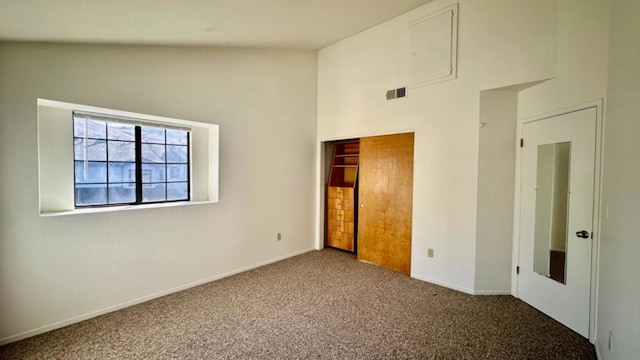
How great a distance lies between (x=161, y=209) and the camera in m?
3.42

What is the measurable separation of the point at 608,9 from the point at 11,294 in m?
5.56

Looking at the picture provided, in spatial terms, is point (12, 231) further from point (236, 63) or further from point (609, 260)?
point (609, 260)

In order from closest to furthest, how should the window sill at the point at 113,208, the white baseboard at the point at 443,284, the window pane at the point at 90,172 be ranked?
the window sill at the point at 113,208 → the window pane at the point at 90,172 → the white baseboard at the point at 443,284

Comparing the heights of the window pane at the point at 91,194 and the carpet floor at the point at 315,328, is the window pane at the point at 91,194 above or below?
above

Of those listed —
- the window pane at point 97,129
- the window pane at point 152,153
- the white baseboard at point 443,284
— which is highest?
the window pane at point 97,129

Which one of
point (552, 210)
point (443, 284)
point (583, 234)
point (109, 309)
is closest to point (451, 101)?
point (552, 210)

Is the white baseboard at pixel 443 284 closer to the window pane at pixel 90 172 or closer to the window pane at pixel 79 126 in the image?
the window pane at pixel 90 172

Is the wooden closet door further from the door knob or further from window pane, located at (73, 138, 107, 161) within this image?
window pane, located at (73, 138, 107, 161)

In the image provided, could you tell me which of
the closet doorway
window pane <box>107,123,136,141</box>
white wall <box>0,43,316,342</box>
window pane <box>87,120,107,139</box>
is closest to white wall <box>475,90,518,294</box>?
the closet doorway

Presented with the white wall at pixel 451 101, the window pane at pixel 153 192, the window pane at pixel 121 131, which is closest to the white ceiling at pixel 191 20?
the white wall at pixel 451 101

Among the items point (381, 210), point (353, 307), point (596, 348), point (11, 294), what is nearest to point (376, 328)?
point (353, 307)

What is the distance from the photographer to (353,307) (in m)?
3.13

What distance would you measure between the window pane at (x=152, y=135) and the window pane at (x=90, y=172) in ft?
1.78

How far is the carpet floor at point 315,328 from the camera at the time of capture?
235 cm
